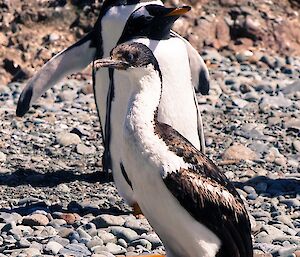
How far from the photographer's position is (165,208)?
4.46 meters

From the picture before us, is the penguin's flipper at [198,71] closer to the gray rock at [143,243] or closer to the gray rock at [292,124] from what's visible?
the gray rock at [292,124]

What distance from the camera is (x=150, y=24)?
249 inches

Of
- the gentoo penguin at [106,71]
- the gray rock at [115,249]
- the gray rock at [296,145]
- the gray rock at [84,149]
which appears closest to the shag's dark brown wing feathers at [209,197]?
the gray rock at [115,249]

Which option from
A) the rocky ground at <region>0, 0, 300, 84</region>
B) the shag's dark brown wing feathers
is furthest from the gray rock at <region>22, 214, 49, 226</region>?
the rocky ground at <region>0, 0, 300, 84</region>

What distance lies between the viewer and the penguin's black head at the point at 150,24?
631 centimetres

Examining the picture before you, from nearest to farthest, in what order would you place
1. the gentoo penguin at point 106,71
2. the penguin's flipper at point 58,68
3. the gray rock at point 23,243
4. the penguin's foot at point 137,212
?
the gray rock at point 23,243 → the penguin's foot at point 137,212 → the gentoo penguin at point 106,71 → the penguin's flipper at point 58,68

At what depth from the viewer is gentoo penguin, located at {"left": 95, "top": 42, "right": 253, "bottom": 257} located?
4.42 metres

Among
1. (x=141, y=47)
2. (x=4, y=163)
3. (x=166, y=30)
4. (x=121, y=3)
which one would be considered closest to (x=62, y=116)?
(x=4, y=163)

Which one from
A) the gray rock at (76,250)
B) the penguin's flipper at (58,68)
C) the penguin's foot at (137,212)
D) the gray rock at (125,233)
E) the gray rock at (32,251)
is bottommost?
the penguin's foot at (137,212)

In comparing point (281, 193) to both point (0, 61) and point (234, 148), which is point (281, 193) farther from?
point (0, 61)

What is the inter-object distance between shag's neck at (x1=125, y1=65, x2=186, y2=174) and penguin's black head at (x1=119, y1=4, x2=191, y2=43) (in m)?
1.78

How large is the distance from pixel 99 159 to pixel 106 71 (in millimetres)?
970

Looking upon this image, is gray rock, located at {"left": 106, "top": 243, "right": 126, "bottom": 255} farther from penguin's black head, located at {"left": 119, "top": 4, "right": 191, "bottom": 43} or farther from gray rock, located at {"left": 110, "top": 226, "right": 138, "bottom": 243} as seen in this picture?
penguin's black head, located at {"left": 119, "top": 4, "right": 191, "bottom": 43}

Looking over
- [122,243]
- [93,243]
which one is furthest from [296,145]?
[93,243]
